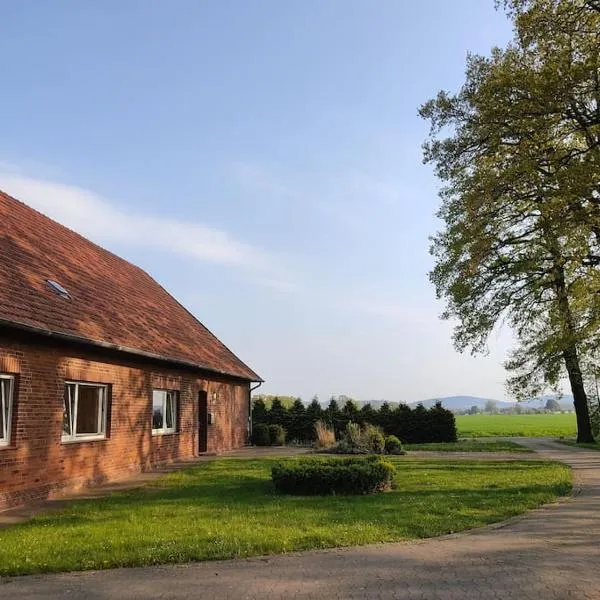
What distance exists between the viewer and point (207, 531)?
27.5 feet

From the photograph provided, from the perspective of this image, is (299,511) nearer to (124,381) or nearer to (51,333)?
(51,333)

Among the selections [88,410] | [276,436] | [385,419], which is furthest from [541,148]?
[385,419]

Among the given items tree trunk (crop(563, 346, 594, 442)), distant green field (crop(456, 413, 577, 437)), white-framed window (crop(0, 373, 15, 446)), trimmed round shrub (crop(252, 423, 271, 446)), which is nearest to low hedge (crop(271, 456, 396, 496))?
white-framed window (crop(0, 373, 15, 446))

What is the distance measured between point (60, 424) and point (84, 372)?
4.22 ft

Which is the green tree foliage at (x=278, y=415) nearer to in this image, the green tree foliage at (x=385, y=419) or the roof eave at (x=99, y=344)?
the green tree foliage at (x=385, y=419)

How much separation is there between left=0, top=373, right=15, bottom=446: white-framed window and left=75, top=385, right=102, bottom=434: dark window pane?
2440 millimetres

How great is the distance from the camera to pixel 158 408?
691 inches

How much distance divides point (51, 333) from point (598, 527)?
943 cm

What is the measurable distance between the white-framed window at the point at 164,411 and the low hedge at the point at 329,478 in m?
6.04

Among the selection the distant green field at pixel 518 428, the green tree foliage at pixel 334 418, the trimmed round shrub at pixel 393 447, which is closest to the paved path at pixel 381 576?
the trimmed round shrub at pixel 393 447

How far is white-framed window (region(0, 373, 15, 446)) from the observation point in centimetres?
1077

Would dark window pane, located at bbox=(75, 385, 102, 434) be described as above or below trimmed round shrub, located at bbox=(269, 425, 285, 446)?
above

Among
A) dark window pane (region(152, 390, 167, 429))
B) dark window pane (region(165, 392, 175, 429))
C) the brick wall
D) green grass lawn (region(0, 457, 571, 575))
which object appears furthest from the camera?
dark window pane (region(165, 392, 175, 429))

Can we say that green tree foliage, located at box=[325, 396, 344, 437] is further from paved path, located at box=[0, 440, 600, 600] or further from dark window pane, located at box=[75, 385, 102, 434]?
paved path, located at box=[0, 440, 600, 600]
